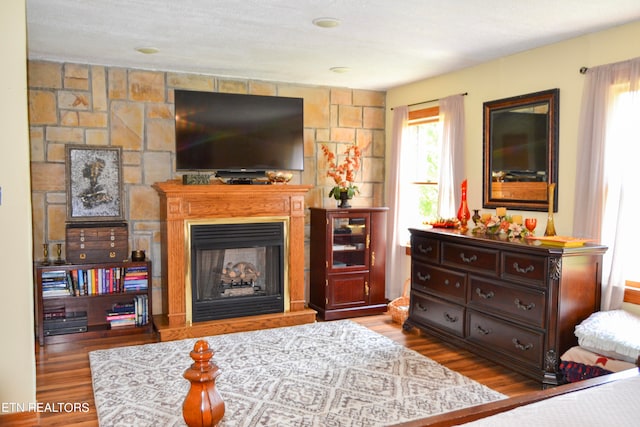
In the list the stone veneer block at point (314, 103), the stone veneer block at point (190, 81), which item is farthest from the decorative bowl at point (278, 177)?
the stone veneer block at point (190, 81)

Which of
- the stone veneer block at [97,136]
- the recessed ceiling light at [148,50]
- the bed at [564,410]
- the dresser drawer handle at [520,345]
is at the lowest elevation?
the dresser drawer handle at [520,345]

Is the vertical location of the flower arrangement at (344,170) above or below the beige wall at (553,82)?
below

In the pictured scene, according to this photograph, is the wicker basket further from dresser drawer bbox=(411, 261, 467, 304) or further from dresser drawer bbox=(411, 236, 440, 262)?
dresser drawer bbox=(411, 236, 440, 262)

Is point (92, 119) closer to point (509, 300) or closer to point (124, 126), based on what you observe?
point (124, 126)

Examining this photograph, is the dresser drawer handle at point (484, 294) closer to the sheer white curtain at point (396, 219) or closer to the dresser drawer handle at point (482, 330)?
the dresser drawer handle at point (482, 330)

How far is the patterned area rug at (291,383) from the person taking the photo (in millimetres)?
3090

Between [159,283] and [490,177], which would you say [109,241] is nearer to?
[159,283]

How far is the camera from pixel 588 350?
3254 millimetres

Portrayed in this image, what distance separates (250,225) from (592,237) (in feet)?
9.55

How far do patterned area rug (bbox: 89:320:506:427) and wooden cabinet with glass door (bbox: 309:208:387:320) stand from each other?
2.41ft

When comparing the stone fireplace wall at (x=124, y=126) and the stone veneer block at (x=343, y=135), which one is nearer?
the stone fireplace wall at (x=124, y=126)

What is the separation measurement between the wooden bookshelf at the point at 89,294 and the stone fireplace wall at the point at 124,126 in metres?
0.34

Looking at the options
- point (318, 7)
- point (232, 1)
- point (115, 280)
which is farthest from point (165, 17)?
point (115, 280)

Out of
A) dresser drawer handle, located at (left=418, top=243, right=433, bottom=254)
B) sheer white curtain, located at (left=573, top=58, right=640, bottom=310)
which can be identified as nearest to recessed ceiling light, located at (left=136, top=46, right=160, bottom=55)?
dresser drawer handle, located at (left=418, top=243, right=433, bottom=254)
